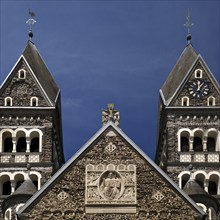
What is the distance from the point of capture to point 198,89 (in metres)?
47.8

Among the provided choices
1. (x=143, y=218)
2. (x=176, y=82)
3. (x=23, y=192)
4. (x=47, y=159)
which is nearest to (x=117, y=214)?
(x=143, y=218)

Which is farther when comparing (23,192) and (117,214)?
(23,192)

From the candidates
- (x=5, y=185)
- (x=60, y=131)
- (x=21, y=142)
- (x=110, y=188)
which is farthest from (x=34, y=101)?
(x=110, y=188)

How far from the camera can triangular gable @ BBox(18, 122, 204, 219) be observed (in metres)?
33.2

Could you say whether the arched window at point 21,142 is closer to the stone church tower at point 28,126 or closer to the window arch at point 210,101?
the stone church tower at point 28,126

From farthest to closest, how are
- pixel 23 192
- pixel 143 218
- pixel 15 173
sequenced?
pixel 15 173, pixel 23 192, pixel 143 218

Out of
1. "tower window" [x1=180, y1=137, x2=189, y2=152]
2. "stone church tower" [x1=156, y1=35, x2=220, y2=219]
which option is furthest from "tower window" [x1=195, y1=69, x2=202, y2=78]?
"tower window" [x1=180, y1=137, x2=189, y2=152]

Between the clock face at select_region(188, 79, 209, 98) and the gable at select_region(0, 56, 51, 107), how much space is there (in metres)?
6.75

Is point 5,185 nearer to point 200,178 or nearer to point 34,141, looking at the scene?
point 34,141

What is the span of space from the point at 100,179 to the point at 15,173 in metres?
12.4

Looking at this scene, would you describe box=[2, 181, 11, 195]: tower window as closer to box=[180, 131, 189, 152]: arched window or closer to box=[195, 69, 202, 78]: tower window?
box=[180, 131, 189, 152]: arched window

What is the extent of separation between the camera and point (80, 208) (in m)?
33.2

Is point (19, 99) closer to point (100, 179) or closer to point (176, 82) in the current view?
point (176, 82)

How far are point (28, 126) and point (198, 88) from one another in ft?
27.0
